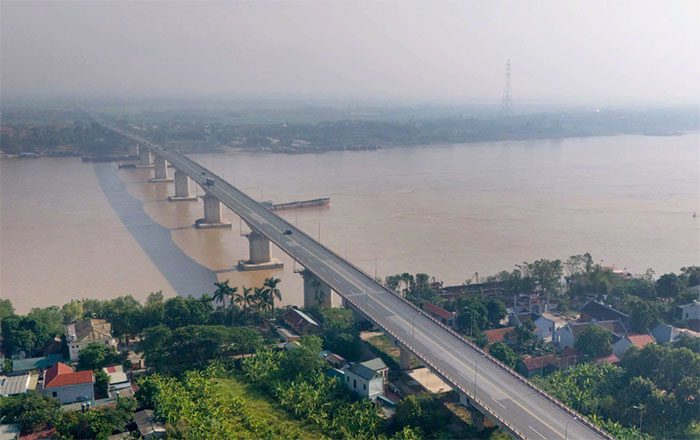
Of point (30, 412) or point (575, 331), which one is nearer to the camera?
point (30, 412)

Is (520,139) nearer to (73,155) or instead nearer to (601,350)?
(73,155)

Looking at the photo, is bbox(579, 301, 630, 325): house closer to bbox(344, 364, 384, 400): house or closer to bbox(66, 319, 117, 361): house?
bbox(344, 364, 384, 400): house

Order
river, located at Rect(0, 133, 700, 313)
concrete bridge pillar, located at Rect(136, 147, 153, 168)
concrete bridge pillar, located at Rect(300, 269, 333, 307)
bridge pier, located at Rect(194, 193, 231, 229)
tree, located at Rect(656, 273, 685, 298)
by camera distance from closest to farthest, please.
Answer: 1. concrete bridge pillar, located at Rect(300, 269, 333, 307)
2. tree, located at Rect(656, 273, 685, 298)
3. river, located at Rect(0, 133, 700, 313)
4. bridge pier, located at Rect(194, 193, 231, 229)
5. concrete bridge pillar, located at Rect(136, 147, 153, 168)

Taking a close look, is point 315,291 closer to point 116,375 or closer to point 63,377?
point 116,375

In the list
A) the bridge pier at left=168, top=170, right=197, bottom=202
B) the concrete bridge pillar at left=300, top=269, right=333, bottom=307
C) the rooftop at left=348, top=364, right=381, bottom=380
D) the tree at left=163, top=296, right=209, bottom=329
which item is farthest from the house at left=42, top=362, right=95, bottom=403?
the bridge pier at left=168, top=170, right=197, bottom=202

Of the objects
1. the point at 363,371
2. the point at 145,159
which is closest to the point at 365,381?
the point at 363,371

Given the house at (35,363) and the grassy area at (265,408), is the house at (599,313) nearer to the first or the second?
the grassy area at (265,408)
